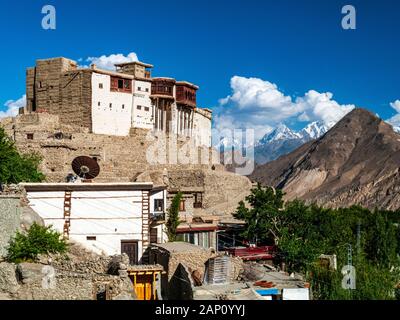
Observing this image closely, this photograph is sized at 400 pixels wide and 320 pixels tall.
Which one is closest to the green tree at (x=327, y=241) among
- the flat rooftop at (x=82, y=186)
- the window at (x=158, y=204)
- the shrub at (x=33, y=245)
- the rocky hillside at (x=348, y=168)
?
the window at (x=158, y=204)

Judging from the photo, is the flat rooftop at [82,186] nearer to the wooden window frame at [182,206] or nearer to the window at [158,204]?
the window at [158,204]

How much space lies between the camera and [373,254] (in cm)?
3909

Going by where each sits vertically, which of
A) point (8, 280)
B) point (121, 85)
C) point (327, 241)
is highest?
point (121, 85)

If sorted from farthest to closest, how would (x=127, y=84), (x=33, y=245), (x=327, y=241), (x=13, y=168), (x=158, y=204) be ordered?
(x=127, y=84) → (x=327, y=241) → (x=13, y=168) → (x=158, y=204) → (x=33, y=245)

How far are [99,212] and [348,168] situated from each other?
82656mm

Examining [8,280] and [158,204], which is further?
[158,204]

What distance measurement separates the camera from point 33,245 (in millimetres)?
20016

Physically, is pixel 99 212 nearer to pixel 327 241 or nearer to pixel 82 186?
pixel 82 186

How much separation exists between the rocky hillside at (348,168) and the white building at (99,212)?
61.5 metres

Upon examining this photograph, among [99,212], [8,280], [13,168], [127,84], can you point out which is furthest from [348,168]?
[8,280]

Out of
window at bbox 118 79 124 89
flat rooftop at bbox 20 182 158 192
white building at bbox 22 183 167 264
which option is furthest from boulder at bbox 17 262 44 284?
window at bbox 118 79 124 89

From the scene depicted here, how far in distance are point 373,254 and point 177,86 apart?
23.4m

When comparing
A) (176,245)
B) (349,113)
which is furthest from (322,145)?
(176,245)
